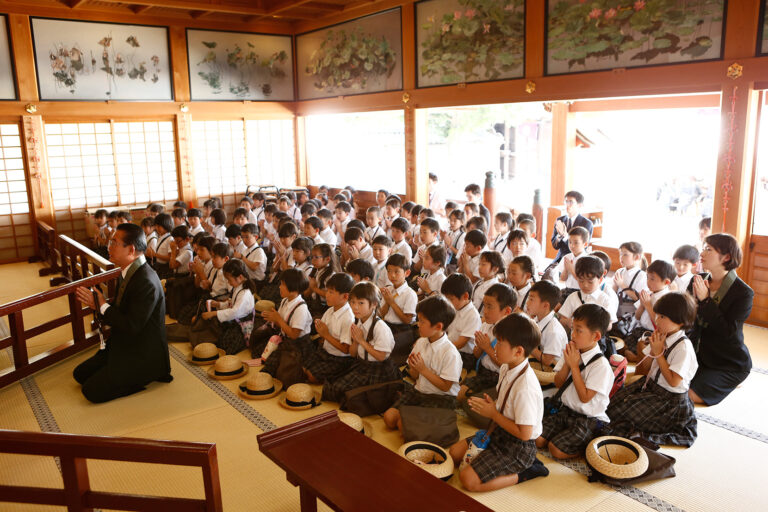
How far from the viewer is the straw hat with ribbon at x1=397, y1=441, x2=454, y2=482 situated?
4.04m

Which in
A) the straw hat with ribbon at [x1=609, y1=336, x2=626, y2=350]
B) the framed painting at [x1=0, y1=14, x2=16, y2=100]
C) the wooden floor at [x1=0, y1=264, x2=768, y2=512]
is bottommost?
the wooden floor at [x1=0, y1=264, x2=768, y2=512]

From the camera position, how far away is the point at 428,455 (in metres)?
4.19

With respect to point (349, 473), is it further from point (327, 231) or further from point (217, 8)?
point (217, 8)

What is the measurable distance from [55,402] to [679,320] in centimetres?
560

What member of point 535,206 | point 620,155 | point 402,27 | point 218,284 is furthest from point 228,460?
point 620,155

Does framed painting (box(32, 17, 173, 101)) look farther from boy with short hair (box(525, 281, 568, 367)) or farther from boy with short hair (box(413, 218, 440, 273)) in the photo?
boy with short hair (box(525, 281, 568, 367))

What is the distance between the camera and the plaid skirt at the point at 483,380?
517cm

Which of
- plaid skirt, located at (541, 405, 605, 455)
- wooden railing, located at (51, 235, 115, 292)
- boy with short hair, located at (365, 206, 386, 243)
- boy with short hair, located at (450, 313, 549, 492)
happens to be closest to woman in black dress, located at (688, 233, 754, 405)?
plaid skirt, located at (541, 405, 605, 455)

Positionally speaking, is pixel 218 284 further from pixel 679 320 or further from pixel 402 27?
pixel 402 27

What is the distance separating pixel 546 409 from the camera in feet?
15.5

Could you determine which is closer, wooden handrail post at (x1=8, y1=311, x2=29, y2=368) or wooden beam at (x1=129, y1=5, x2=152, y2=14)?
wooden handrail post at (x1=8, y1=311, x2=29, y2=368)

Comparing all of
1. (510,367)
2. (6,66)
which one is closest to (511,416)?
(510,367)

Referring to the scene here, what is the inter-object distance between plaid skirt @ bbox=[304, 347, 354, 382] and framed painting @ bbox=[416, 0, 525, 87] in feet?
20.1

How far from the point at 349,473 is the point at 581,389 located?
6.35 ft
